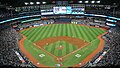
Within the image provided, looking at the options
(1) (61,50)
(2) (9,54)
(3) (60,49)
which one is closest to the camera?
(2) (9,54)

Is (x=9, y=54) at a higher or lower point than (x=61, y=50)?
higher

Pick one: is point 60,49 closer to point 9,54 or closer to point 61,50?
point 61,50

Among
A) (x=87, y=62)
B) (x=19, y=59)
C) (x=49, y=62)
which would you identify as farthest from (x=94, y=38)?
(x=19, y=59)

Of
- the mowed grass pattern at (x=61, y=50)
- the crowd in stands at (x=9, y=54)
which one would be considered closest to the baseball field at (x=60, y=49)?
the mowed grass pattern at (x=61, y=50)

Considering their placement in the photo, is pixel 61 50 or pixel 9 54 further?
pixel 61 50

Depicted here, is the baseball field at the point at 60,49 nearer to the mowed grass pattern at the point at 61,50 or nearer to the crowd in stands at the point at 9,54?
the mowed grass pattern at the point at 61,50

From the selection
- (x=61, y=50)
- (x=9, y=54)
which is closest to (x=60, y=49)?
(x=61, y=50)

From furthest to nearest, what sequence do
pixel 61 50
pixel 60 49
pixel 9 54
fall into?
pixel 60 49
pixel 61 50
pixel 9 54

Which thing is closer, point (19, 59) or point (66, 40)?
point (19, 59)

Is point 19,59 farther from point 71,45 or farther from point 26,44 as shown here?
point 71,45
